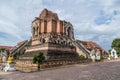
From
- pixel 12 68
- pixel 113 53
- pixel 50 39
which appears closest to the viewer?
pixel 12 68

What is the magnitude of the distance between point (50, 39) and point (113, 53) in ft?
60.7

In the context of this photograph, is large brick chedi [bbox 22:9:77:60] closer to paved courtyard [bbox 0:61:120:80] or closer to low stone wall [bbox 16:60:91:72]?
low stone wall [bbox 16:60:91:72]

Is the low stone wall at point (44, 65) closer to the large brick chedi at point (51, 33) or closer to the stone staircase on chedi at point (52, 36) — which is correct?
the stone staircase on chedi at point (52, 36)

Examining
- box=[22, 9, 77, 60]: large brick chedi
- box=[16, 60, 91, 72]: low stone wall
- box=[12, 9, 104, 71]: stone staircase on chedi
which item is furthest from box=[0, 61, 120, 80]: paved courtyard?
box=[22, 9, 77, 60]: large brick chedi

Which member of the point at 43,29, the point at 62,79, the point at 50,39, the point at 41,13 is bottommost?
the point at 62,79

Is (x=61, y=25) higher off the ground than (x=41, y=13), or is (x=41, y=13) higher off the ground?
(x=41, y=13)

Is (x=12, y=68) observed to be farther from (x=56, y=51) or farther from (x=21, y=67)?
(x=56, y=51)

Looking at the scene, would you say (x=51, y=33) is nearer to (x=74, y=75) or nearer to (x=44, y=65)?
(x=44, y=65)

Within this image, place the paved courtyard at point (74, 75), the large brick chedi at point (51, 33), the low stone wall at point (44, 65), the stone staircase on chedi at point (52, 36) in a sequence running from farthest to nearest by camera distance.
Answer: the large brick chedi at point (51, 33) < the stone staircase on chedi at point (52, 36) < the low stone wall at point (44, 65) < the paved courtyard at point (74, 75)

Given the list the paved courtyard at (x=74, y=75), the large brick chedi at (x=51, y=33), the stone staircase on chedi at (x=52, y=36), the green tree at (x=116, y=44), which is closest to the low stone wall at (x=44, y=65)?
the paved courtyard at (x=74, y=75)

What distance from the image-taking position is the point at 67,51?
38062mm

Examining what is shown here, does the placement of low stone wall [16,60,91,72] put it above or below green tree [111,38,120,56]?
below

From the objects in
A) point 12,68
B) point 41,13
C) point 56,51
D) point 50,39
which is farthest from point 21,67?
point 41,13

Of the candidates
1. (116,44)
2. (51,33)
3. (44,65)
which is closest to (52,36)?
(51,33)
